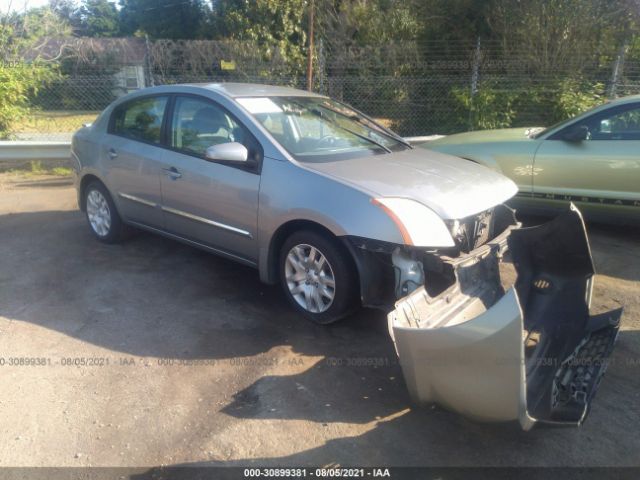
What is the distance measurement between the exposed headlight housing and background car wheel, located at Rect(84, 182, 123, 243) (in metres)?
3.31

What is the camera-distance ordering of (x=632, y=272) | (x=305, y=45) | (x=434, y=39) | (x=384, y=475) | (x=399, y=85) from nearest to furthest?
(x=384, y=475), (x=632, y=272), (x=399, y=85), (x=434, y=39), (x=305, y=45)

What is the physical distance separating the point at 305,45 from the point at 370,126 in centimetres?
1061

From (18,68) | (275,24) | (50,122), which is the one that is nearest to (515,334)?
(18,68)

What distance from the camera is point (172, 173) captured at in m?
4.84

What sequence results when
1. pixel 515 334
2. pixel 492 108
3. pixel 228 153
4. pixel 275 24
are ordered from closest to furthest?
pixel 515 334
pixel 228 153
pixel 492 108
pixel 275 24

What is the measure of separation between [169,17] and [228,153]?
123ft

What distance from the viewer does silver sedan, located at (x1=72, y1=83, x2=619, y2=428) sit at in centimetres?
280

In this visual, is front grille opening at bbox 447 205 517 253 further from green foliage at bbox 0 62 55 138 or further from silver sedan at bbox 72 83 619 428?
green foliage at bbox 0 62 55 138

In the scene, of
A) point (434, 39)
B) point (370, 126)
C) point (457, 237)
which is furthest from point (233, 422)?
point (434, 39)

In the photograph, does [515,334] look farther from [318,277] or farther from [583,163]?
[583,163]

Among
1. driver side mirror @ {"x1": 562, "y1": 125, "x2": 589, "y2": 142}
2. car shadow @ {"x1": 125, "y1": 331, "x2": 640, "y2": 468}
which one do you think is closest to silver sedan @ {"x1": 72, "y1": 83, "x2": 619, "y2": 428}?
car shadow @ {"x1": 125, "y1": 331, "x2": 640, "y2": 468}

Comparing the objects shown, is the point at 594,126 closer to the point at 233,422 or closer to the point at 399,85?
the point at 233,422

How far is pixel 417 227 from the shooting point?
11.5 feet

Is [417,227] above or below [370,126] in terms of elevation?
below
